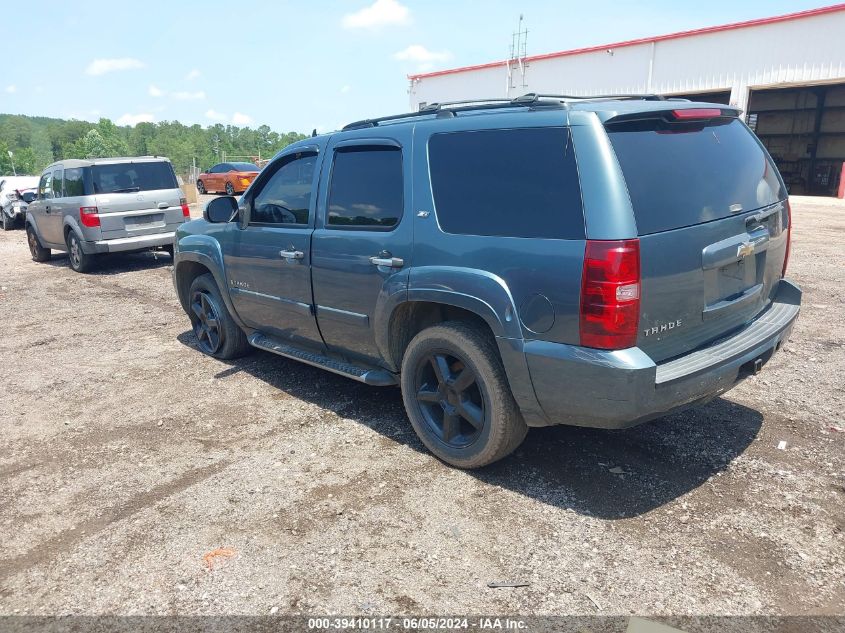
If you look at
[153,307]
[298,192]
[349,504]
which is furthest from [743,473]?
[153,307]

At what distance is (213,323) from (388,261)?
277 centimetres

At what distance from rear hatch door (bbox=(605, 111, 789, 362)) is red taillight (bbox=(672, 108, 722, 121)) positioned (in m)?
0.01

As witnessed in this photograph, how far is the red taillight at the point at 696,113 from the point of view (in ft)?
10.0

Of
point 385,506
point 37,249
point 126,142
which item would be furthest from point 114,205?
point 126,142

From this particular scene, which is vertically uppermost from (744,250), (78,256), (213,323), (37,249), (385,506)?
(744,250)

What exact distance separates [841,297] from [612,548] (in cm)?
626

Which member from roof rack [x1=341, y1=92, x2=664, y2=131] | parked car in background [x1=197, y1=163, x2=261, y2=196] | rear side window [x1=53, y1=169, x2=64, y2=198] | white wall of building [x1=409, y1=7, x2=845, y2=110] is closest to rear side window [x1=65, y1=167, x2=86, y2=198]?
rear side window [x1=53, y1=169, x2=64, y2=198]

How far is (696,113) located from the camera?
3162mm

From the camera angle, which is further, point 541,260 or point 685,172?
point 685,172

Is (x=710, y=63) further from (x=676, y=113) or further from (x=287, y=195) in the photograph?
(x=676, y=113)

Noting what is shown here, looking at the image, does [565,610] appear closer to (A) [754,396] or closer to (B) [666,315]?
(B) [666,315]

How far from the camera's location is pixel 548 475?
3.58 m

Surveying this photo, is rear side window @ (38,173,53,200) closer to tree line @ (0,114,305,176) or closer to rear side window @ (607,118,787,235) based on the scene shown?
rear side window @ (607,118,787,235)

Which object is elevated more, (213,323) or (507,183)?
(507,183)
